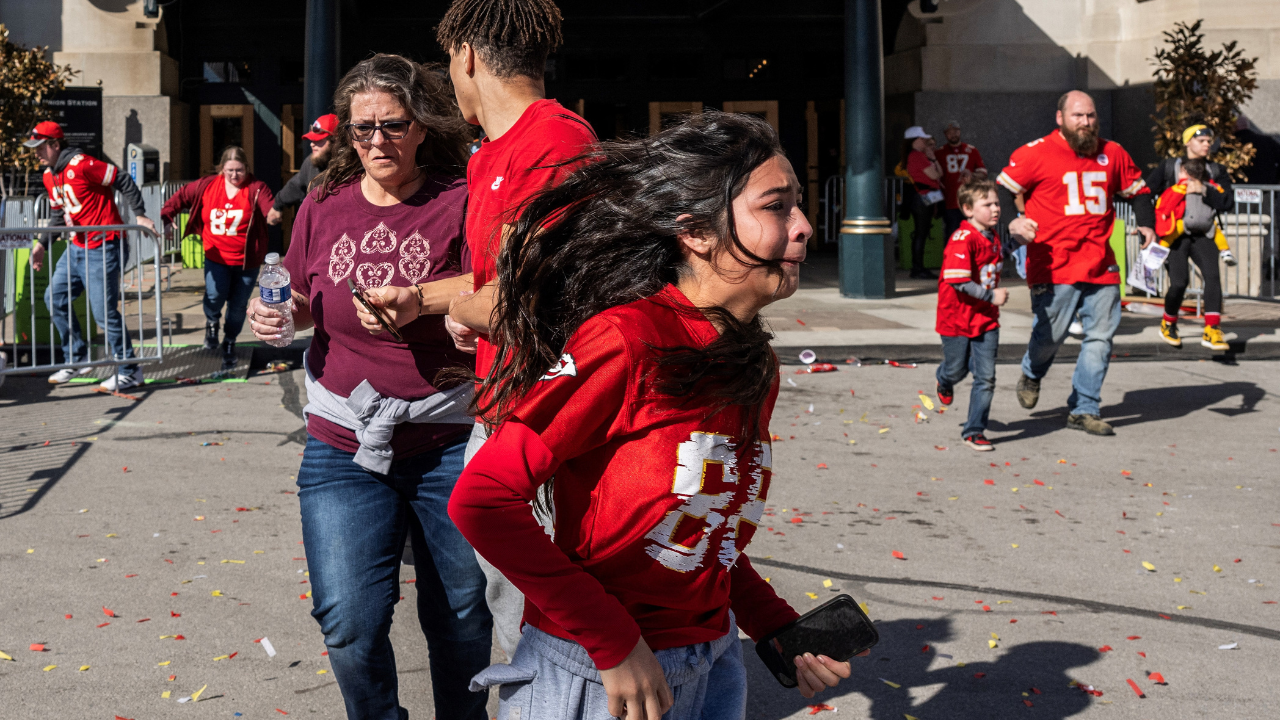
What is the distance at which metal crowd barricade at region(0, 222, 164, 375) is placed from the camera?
32.0 feet

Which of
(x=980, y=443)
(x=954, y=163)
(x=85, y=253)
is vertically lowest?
(x=980, y=443)

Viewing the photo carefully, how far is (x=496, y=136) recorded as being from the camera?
10.2 ft

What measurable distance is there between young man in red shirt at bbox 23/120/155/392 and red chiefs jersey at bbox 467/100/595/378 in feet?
24.8

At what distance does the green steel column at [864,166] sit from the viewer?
50.8ft

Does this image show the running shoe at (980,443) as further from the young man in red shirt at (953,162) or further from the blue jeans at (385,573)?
the young man in red shirt at (953,162)

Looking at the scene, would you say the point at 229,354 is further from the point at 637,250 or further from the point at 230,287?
the point at 637,250

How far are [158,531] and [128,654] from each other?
160cm

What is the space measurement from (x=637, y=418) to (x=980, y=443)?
6.09 meters

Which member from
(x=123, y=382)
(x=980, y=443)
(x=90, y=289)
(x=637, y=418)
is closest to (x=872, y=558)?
(x=980, y=443)

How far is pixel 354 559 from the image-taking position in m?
3.04

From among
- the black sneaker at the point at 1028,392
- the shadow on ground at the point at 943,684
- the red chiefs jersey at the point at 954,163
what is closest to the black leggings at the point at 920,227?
the red chiefs jersey at the point at 954,163

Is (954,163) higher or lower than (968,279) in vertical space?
higher

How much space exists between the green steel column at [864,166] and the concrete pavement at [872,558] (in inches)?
255

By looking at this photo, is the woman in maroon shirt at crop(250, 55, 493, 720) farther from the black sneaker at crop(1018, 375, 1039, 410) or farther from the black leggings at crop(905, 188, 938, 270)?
the black leggings at crop(905, 188, 938, 270)
